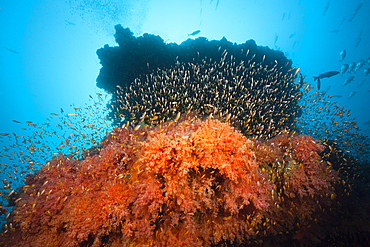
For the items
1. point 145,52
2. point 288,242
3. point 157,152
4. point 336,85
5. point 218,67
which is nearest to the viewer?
point 157,152

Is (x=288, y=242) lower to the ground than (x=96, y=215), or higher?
lower

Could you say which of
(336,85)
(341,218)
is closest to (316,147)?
(341,218)

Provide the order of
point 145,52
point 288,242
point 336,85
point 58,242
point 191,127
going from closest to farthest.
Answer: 1. point 58,242
2. point 191,127
3. point 288,242
4. point 145,52
5. point 336,85

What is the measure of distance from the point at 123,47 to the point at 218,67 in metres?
5.78

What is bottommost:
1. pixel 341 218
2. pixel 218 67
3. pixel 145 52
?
pixel 341 218

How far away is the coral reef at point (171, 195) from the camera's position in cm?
322

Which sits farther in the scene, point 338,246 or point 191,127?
point 338,246

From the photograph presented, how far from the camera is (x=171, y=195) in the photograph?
331cm

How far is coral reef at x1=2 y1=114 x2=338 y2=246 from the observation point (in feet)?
10.6

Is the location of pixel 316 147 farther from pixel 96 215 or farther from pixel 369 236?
pixel 96 215

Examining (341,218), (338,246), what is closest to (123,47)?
(341,218)

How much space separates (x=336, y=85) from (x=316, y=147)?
96796 millimetres

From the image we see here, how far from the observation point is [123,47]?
8.51 m

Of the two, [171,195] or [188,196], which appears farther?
[171,195]
